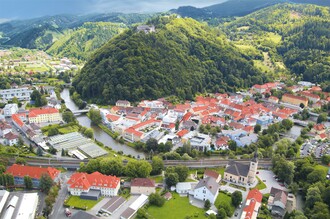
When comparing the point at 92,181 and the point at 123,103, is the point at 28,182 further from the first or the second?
the point at 123,103

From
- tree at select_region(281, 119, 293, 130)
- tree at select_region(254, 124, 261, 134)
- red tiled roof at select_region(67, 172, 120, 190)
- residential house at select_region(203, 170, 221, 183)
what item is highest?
red tiled roof at select_region(67, 172, 120, 190)

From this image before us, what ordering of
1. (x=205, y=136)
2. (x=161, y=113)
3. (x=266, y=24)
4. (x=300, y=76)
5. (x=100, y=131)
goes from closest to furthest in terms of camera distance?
(x=205, y=136) → (x=100, y=131) → (x=161, y=113) → (x=300, y=76) → (x=266, y=24)

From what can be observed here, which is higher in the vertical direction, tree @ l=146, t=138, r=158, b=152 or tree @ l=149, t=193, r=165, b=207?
tree @ l=149, t=193, r=165, b=207

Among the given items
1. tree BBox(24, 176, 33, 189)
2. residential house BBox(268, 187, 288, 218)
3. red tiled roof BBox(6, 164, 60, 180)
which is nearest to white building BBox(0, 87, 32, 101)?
red tiled roof BBox(6, 164, 60, 180)

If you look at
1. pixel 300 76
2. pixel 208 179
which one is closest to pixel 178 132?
pixel 208 179

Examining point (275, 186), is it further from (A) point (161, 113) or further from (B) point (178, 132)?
(A) point (161, 113)

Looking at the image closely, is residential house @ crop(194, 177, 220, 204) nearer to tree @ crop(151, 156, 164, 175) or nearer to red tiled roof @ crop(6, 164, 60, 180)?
tree @ crop(151, 156, 164, 175)

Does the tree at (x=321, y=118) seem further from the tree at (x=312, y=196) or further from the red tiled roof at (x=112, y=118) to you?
the red tiled roof at (x=112, y=118)
